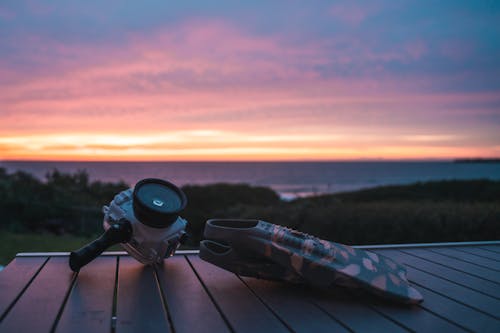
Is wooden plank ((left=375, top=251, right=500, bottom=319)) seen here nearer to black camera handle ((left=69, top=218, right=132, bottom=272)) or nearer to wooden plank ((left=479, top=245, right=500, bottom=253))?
wooden plank ((left=479, top=245, right=500, bottom=253))

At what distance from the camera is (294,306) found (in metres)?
1.91

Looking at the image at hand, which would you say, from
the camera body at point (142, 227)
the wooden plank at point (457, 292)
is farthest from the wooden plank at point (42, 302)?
the wooden plank at point (457, 292)

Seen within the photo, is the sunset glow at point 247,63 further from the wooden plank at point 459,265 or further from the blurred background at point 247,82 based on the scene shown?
the wooden plank at point 459,265

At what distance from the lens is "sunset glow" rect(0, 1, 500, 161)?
688cm

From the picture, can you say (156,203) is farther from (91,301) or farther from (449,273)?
(449,273)

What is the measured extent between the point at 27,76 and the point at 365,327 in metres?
8.59

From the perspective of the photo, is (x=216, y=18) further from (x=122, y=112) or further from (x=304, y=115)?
(x=304, y=115)

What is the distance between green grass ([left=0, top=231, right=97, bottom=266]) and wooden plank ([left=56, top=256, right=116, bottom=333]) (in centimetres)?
465

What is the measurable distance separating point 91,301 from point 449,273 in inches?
78.3

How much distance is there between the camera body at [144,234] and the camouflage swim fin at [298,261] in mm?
321

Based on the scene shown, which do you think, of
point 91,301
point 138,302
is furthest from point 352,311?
point 91,301

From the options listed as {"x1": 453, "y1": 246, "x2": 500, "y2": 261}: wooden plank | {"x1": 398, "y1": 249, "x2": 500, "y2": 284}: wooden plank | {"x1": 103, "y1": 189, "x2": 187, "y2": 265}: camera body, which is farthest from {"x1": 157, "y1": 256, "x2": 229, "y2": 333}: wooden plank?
{"x1": 453, "y1": 246, "x2": 500, "y2": 261}: wooden plank

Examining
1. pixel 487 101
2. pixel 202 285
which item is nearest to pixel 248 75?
pixel 487 101

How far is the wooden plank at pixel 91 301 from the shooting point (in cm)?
163
